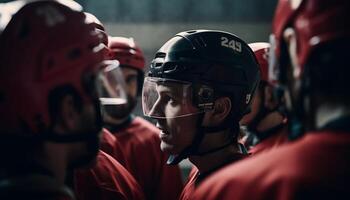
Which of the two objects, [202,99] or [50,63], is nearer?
[50,63]

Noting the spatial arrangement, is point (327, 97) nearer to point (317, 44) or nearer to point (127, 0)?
point (317, 44)

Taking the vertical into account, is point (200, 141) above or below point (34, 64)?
below

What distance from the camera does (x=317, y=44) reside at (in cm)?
130

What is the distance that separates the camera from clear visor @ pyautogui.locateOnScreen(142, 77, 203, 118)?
2512 millimetres

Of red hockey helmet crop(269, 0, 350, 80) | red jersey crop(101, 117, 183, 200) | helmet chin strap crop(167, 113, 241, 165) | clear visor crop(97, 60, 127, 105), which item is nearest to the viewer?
red hockey helmet crop(269, 0, 350, 80)

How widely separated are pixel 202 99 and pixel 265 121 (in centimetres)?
158

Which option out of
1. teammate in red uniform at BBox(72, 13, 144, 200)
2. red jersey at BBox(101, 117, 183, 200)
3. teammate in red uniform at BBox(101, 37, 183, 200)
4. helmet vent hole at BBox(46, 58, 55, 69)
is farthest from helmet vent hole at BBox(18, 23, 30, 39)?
red jersey at BBox(101, 117, 183, 200)

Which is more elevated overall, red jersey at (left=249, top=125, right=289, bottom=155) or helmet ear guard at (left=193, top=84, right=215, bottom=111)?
helmet ear guard at (left=193, top=84, right=215, bottom=111)

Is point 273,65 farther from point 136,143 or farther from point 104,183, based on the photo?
point 136,143

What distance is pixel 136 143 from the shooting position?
12.8ft

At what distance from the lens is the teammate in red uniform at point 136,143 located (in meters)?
3.54

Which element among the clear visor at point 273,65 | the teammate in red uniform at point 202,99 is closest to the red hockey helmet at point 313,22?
the clear visor at point 273,65

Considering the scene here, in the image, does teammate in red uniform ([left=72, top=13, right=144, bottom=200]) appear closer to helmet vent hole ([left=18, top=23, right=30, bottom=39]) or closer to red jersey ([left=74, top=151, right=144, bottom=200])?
red jersey ([left=74, top=151, right=144, bottom=200])

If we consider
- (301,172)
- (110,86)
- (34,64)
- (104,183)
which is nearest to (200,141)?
(104,183)
